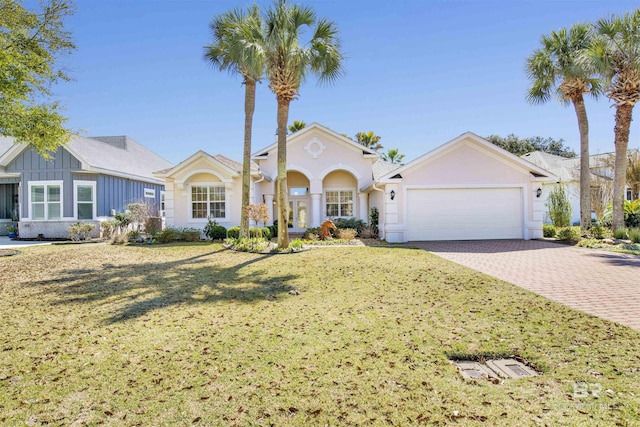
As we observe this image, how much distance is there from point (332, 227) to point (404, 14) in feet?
34.5

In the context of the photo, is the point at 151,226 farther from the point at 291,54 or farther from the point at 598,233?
the point at 598,233

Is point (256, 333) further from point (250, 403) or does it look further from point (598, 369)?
point (598, 369)

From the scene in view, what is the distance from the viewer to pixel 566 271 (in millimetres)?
9562

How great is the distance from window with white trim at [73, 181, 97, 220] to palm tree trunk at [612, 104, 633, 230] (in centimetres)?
2734

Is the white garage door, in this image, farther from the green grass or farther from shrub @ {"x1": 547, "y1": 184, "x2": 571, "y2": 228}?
the green grass

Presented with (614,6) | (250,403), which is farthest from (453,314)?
(614,6)

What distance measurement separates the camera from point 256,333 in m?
5.23

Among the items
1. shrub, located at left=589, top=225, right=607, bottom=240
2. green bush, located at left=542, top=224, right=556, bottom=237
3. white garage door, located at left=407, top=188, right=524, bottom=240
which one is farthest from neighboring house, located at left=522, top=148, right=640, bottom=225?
white garage door, located at left=407, top=188, right=524, bottom=240

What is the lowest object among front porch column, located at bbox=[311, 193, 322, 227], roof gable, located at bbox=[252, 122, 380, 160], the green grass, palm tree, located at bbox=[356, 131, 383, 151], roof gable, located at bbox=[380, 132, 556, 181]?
the green grass

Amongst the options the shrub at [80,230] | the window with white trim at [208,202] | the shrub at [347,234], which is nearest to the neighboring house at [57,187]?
the shrub at [80,230]

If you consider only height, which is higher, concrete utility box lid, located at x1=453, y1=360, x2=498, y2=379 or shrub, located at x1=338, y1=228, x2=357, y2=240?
shrub, located at x1=338, y1=228, x2=357, y2=240

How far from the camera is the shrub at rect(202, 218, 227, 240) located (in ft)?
58.8

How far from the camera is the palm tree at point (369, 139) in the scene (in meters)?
38.7

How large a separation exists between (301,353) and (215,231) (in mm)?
14409
